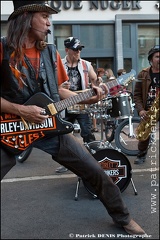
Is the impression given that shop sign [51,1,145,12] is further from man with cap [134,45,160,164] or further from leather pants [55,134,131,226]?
leather pants [55,134,131,226]

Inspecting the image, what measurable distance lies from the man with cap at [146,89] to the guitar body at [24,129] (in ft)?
4.80

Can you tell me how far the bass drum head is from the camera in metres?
2.82

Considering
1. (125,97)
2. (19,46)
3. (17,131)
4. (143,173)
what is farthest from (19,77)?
(143,173)

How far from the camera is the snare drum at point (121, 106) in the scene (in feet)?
11.2

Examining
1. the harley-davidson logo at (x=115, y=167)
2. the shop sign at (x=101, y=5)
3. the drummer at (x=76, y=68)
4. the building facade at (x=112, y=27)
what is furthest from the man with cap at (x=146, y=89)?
the shop sign at (x=101, y=5)

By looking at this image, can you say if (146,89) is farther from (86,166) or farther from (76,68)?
(86,166)

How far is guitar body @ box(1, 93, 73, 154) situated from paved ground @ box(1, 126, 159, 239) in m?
0.53

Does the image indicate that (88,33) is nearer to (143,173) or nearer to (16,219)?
(143,173)

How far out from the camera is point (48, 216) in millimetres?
2504

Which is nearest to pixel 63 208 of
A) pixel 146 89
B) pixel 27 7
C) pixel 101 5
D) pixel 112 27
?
pixel 146 89

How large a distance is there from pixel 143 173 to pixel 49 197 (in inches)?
50.4

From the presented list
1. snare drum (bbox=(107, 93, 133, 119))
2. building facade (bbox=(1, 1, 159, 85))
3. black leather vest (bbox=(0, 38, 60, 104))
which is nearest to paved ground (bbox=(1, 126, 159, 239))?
snare drum (bbox=(107, 93, 133, 119))

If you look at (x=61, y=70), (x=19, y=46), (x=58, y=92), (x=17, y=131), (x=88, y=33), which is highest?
(x=88, y=33)

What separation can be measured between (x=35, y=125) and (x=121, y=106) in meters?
1.75
